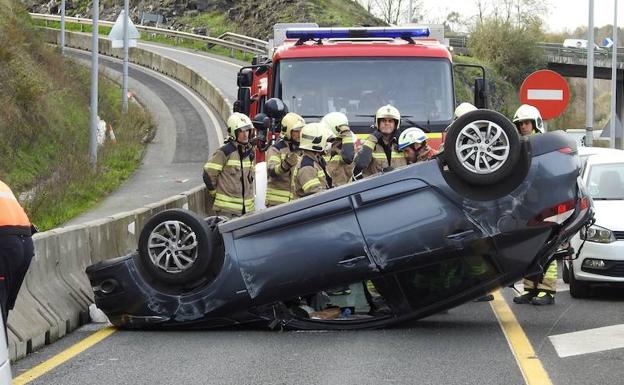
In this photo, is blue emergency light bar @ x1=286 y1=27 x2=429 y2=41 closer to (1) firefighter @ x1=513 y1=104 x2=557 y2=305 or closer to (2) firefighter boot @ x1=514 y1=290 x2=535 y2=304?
(1) firefighter @ x1=513 y1=104 x2=557 y2=305

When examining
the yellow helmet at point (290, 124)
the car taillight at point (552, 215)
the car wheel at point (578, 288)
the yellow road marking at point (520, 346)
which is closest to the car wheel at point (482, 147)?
the car taillight at point (552, 215)

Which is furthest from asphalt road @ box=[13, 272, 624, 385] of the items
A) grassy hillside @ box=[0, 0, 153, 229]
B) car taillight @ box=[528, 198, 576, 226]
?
grassy hillside @ box=[0, 0, 153, 229]

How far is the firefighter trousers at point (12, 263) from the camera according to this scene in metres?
7.70

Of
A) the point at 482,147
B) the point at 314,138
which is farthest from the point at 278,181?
the point at 482,147

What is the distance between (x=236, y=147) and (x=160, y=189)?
731 inches

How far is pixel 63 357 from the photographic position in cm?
922

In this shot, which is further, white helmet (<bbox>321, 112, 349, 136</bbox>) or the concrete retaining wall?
white helmet (<bbox>321, 112, 349, 136</bbox>)

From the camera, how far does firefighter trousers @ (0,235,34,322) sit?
25.3 ft

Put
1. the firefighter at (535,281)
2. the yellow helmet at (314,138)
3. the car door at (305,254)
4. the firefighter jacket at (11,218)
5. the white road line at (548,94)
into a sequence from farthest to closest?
the white road line at (548,94), the firefighter at (535,281), the yellow helmet at (314,138), the car door at (305,254), the firefighter jacket at (11,218)

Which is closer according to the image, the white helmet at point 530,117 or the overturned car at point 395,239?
the overturned car at point 395,239

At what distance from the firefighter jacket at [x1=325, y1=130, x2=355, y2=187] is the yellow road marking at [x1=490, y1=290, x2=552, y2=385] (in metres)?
→ 2.14

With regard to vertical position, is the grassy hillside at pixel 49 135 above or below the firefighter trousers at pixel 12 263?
below

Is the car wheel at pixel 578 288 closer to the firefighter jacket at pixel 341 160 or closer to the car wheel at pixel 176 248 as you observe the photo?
the firefighter jacket at pixel 341 160

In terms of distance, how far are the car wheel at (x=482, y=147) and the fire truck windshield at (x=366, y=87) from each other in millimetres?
5170
